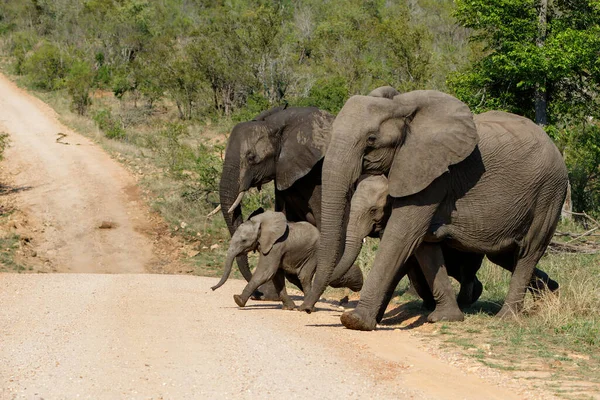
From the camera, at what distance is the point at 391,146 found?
8.96 m

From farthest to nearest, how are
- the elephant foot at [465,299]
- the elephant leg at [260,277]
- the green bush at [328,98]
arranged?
1. the green bush at [328,98]
2. the elephant foot at [465,299]
3. the elephant leg at [260,277]

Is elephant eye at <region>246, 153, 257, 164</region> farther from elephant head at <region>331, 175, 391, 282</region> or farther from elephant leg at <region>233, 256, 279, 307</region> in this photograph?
elephant head at <region>331, 175, 391, 282</region>

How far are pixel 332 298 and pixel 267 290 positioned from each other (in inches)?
50.6

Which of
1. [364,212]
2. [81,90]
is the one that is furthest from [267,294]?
[81,90]

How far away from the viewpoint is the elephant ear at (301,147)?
453 inches

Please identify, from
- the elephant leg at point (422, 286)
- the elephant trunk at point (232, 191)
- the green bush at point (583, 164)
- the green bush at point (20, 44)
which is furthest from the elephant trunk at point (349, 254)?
the green bush at point (20, 44)

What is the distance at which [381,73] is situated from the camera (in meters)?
33.3

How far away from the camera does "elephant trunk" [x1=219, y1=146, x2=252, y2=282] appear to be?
38.5 feet

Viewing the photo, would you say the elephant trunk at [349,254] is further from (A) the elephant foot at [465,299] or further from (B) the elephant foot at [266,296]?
(B) the elephant foot at [266,296]

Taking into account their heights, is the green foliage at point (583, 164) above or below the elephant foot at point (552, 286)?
below

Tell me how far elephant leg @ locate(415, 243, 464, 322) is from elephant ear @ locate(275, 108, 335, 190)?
7.85 ft

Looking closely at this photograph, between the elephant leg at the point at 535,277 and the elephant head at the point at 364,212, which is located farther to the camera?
the elephant leg at the point at 535,277

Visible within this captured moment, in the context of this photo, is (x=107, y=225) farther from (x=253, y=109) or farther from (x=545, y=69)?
(x=545, y=69)

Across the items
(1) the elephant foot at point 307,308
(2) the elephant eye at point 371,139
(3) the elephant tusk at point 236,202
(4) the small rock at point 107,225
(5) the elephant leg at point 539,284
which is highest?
(2) the elephant eye at point 371,139
